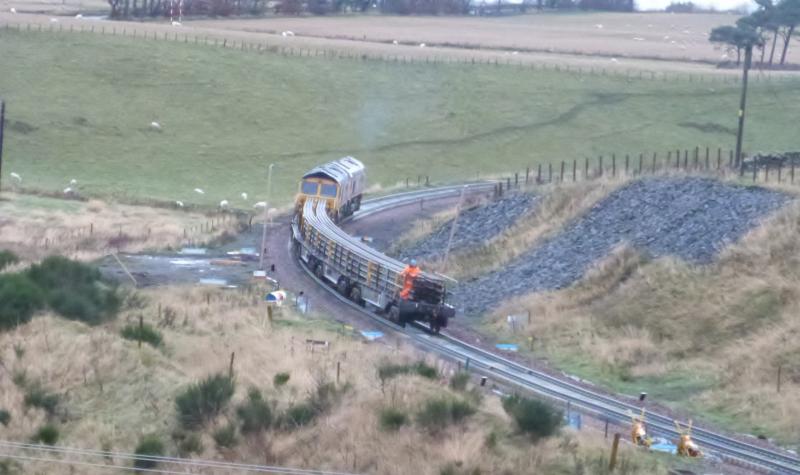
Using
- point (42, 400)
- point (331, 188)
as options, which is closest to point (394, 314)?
point (42, 400)

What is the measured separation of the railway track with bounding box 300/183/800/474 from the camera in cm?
2377

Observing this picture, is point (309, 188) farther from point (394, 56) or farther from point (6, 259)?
point (394, 56)

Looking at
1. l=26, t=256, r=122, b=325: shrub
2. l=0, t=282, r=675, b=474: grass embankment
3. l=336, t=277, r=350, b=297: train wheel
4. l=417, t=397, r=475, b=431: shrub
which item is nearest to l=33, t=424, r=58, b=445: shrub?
l=0, t=282, r=675, b=474: grass embankment

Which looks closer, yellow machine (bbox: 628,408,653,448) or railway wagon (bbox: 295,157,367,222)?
yellow machine (bbox: 628,408,653,448)

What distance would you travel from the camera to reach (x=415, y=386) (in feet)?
79.8

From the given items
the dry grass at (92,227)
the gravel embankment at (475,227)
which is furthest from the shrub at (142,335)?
the gravel embankment at (475,227)

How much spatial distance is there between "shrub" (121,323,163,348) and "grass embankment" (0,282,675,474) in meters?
0.14

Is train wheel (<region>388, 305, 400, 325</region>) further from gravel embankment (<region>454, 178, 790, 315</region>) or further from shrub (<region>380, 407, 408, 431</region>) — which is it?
shrub (<region>380, 407, 408, 431</region>)

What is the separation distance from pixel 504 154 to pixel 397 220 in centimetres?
2549

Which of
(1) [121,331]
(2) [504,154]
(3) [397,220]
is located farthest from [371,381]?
(2) [504,154]

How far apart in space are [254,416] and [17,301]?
23.4 ft

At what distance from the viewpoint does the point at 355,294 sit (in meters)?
39.1

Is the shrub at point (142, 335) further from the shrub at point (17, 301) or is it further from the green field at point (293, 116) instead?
the green field at point (293, 116)

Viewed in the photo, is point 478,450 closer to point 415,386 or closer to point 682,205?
point 415,386
